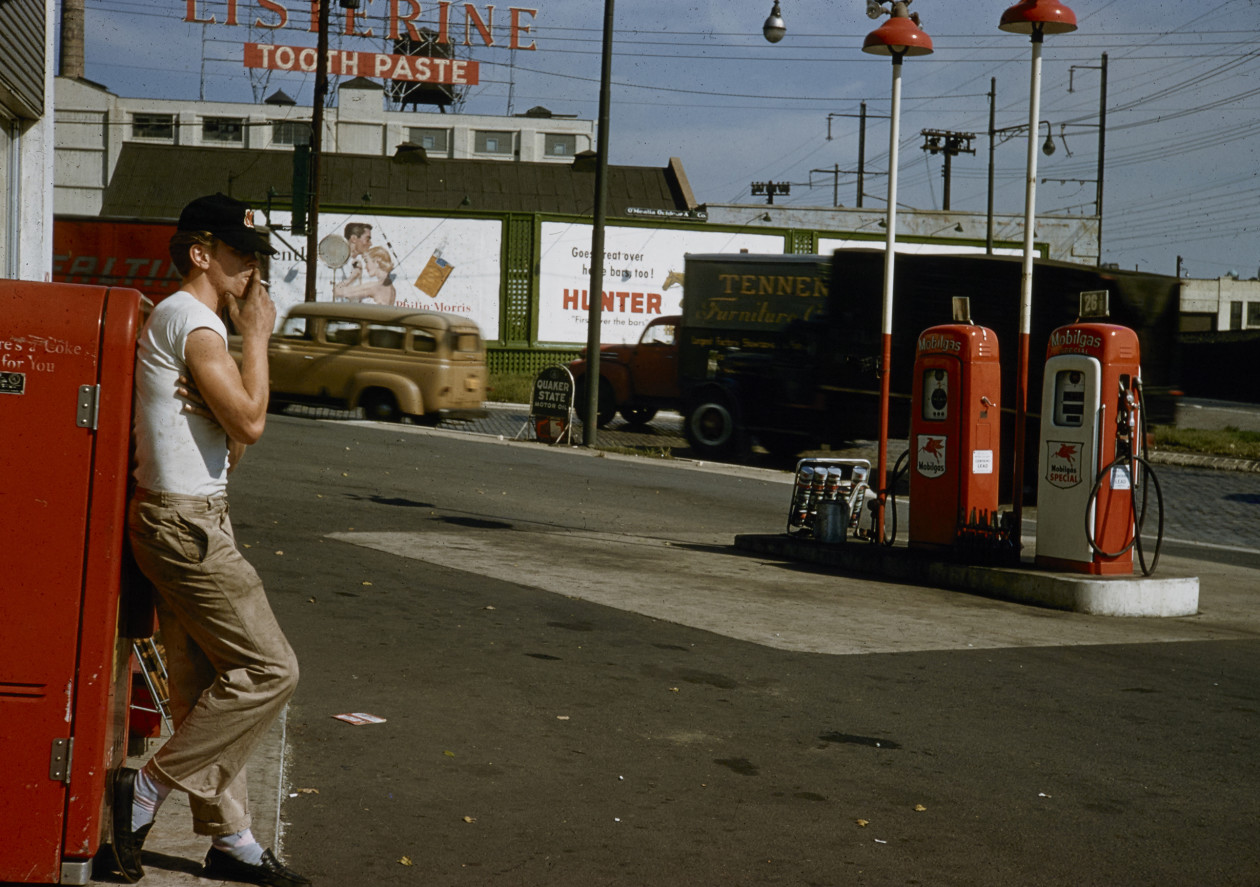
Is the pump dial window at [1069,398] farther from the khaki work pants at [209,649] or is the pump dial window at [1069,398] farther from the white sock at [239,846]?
the white sock at [239,846]

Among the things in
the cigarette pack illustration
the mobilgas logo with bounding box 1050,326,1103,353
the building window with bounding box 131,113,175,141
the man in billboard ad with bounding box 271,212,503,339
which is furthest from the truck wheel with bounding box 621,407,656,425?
the building window with bounding box 131,113,175,141

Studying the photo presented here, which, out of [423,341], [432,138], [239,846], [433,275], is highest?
[432,138]

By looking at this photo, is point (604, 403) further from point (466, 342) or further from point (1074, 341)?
point (1074, 341)

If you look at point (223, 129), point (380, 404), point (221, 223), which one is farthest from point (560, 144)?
point (221, 223)

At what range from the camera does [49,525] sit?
327cm

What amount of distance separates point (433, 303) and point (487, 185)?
10.5m

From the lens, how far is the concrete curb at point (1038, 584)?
8961 millimetres

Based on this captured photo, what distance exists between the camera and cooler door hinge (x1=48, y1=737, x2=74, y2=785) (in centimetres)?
328

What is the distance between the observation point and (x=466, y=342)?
73.2 feet

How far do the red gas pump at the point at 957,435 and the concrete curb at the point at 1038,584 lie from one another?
0.85ft

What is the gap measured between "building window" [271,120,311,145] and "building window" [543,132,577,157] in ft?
44.8

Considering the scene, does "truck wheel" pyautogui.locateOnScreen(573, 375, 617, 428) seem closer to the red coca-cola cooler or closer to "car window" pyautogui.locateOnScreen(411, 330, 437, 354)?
"car window" pyautogui.locateOnScreen(411, 330, 437, 354)

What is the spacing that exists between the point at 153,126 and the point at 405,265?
132 ft

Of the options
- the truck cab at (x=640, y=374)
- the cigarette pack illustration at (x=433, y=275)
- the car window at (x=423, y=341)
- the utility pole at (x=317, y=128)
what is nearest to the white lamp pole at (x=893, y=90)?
the truck cab at (x=640, y=374)
